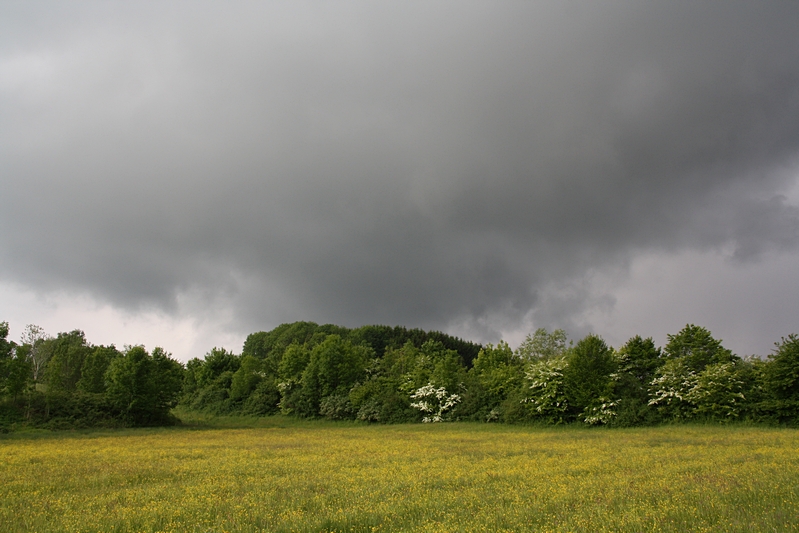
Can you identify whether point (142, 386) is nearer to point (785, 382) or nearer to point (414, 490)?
point (414, 490)

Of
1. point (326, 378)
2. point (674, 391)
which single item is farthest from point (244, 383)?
point (674, 391)

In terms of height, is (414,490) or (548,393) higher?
(548,393)

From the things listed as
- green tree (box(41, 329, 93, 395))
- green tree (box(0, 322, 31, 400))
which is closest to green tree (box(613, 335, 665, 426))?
green tree (box(0, 322, 31, 400))

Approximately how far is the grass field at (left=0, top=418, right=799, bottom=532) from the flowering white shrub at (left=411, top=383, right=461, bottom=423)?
3586 cm

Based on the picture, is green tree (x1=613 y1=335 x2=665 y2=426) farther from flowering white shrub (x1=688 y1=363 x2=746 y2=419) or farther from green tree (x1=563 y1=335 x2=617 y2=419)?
flowering white shrub (x1=688 y1=363 x2=746 y2=419)

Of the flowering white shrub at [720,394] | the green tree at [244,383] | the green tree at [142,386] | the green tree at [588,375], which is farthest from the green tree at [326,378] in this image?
the flowering white shrub at [720,394]

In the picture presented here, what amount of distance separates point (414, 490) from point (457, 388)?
51.8 metres

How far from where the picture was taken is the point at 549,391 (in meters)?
52.2

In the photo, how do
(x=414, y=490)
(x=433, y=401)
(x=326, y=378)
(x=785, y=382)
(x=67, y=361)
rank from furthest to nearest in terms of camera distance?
(x=67, y=361)
(x=326, y=378)
(x=433, y=401)
(x=785, y=382)
(x=414, y=490)

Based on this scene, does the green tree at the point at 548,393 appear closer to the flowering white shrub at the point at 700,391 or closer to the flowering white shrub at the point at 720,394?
the flowering white shrub at the point at 700,391

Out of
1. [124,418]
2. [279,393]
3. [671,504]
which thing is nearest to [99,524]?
[671,504]

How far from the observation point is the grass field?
11336 mm

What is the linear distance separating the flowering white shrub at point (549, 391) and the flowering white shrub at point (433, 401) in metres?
12.0

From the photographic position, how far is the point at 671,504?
491 inches
